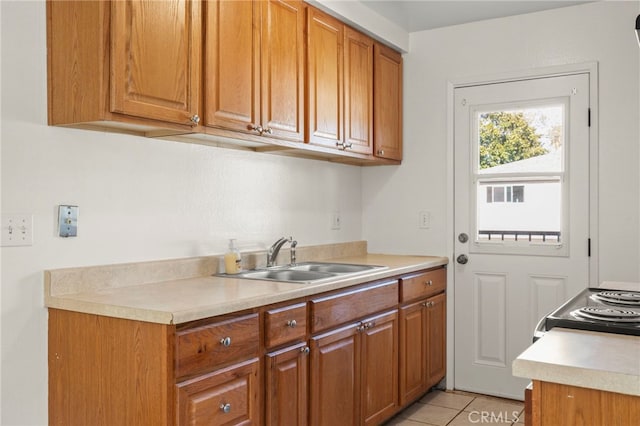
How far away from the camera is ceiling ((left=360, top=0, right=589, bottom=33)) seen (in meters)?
3.45

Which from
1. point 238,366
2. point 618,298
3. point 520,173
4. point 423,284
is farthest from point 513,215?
point 238,366

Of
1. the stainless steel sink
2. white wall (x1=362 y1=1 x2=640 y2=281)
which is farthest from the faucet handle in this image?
white wall (x1=362 y1=1 x2=640 y2=281)

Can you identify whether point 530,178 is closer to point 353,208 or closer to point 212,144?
point 353,208

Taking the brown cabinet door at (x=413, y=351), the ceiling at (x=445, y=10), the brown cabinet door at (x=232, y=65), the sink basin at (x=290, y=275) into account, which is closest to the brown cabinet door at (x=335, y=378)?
the sink basin at (x=290, y=275)

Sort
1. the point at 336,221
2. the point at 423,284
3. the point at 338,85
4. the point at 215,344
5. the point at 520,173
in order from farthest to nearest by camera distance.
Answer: the point at 336,221 → the point at 520,173 → the point at 423,284 → the point at 338,85 → the point at 215,344

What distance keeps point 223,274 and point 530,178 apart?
6.47 feet

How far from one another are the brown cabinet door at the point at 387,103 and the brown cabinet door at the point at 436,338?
0.99 meters

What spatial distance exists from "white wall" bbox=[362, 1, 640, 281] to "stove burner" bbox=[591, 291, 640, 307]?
129 cm

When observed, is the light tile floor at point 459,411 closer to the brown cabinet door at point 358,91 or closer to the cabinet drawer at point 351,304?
the cabinet drawer at point 351,304

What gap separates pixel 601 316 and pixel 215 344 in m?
1.17

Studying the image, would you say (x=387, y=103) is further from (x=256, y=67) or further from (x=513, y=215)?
(x=256, y=67)

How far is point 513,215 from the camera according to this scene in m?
3.54

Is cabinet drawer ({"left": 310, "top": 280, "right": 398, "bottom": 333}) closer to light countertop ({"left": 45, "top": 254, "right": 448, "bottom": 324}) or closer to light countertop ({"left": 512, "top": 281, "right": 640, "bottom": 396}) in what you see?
light countertop ({"left": 45, "top": 254, "right": 448, "bottom": 324})

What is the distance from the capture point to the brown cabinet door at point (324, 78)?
2.94 meters
